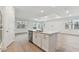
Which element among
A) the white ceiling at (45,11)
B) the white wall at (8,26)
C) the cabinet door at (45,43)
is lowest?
the cabinet door at (45,43)

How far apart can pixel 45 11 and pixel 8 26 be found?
656 millimetres

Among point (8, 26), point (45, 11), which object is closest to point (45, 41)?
point (45, 11)

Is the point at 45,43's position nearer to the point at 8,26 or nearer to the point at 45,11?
the point at 45,11

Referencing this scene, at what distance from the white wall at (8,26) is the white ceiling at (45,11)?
105 millimetres

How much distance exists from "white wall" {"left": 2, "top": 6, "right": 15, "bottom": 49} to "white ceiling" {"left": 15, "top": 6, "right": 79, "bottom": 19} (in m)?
0.10

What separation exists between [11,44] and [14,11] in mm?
537

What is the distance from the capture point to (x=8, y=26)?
134 centimetres

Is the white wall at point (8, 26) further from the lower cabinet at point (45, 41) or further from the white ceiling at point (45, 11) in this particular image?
the lower cabinet at point (45, 41)

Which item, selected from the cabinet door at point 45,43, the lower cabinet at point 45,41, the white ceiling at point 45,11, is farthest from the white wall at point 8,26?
the cabinet door at point 45,43

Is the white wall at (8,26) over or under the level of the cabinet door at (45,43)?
over

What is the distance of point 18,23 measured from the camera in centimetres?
139

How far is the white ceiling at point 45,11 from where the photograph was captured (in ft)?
4.33
